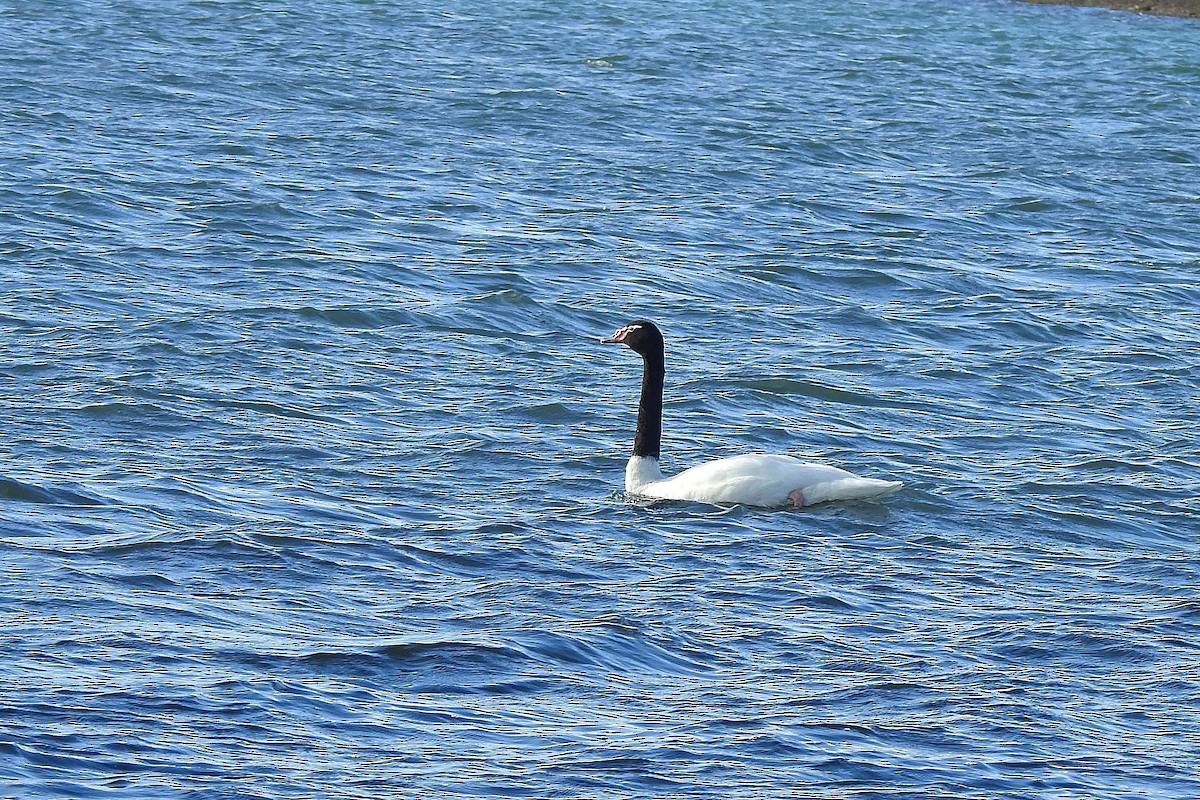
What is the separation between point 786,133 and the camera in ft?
95.1

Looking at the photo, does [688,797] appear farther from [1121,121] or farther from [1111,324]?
[1121,121]

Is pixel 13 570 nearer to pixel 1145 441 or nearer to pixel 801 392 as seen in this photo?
pixel 801 392

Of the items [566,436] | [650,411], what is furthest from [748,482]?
[566,436]

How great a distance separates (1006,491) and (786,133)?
15.6 m

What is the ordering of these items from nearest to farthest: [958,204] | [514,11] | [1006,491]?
[1006,491] < [958,204] < [514,11]

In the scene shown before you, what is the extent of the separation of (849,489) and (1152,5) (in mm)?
40271

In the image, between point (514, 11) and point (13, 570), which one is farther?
point (514, 11)

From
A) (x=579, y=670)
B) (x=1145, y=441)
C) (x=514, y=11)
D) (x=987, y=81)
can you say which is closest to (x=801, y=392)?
(x=1145, y=441)

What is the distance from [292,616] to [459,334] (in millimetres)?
7165

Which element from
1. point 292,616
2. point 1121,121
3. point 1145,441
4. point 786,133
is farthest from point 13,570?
point 1121,121

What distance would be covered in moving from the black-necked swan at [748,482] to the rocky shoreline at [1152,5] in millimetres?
39039

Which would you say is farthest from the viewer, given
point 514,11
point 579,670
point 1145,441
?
point 514,11

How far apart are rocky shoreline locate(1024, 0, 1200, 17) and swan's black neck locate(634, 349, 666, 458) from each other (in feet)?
126

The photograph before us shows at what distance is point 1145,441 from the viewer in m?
15.4
